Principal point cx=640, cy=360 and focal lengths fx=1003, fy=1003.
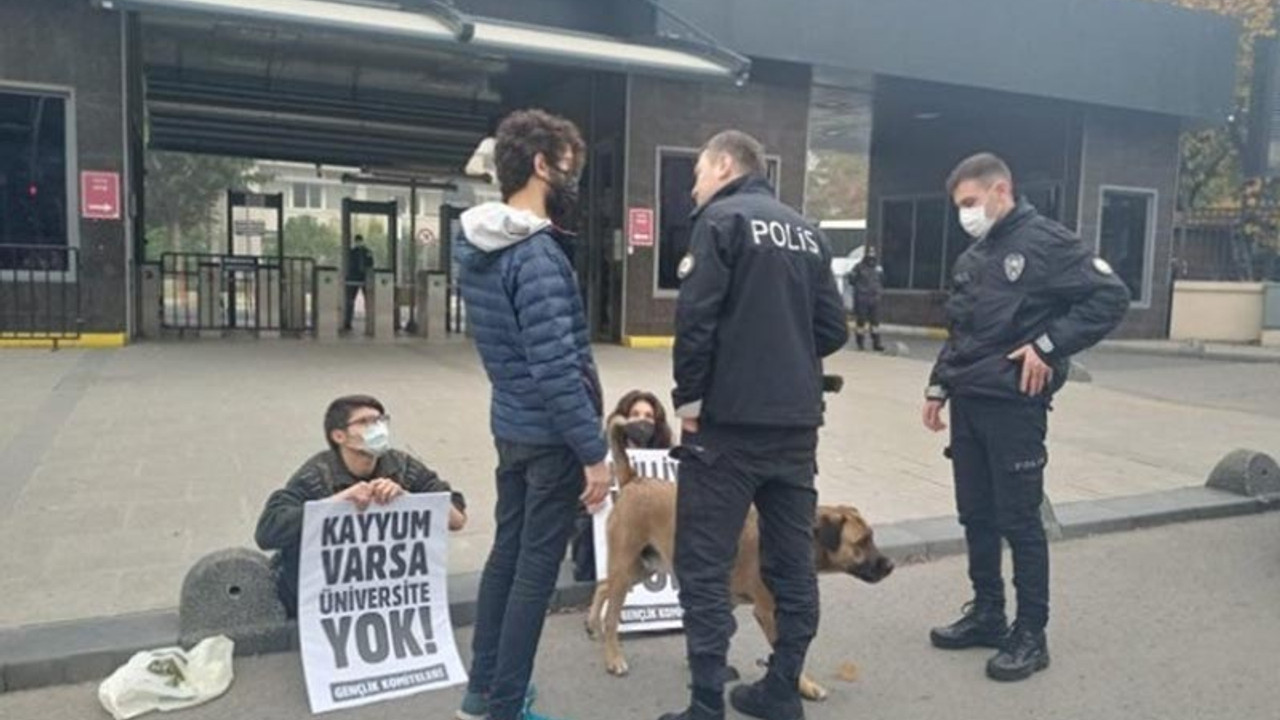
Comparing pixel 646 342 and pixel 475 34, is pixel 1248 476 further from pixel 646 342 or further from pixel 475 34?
pixel 646 342

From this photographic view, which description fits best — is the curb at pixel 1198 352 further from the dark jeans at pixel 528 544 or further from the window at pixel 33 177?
the dark jeans at pixel 528 544

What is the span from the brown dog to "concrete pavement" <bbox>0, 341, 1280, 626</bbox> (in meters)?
1.18

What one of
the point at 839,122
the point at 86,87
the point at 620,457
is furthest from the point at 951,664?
the point at 839,122

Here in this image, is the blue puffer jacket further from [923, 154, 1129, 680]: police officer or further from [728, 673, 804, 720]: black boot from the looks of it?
[923, 154, 1129, 680]: police officer

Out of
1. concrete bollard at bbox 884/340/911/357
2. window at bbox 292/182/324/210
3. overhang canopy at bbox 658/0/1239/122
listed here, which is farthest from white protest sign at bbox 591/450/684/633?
window at bbox 292/182/324/210

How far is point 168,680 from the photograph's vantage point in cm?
346

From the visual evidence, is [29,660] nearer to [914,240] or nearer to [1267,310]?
[914,240]

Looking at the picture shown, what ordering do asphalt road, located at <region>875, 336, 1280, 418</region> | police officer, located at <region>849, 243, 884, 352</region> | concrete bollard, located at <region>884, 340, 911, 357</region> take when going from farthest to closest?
1. police officer, located at <region>849, 243, 884, 352</region>
2. concrete bollard, located at <region>884, 340, 911, 357</region>
3. asphalt road, located at <region>875, 336, 1280, 418</region>

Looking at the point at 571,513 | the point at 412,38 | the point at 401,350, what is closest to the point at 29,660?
the point at 571,513

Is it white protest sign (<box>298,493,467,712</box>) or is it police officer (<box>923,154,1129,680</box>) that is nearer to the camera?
white protest sign (<box>298,493,467,712</box>)

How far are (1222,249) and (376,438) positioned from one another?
80.9ft

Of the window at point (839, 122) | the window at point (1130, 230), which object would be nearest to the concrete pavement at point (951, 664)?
the window at point (839, 122)

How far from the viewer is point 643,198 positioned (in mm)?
14547

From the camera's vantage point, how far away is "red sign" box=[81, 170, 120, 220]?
12016 millimetres
